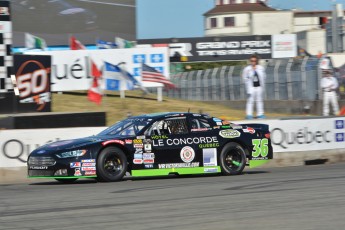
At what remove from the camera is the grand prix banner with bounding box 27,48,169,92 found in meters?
28.9

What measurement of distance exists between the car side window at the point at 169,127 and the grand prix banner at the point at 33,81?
9.09m

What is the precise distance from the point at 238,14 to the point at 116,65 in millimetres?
92511

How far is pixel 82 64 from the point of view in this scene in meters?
29.2

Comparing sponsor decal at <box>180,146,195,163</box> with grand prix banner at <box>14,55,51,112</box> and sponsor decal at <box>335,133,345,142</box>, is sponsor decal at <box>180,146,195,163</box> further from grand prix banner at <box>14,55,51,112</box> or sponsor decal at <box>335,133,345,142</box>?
grand prix banner at <box>14,55,51,112</box>

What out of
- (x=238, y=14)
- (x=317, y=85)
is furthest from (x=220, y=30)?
(x=317, y=85)

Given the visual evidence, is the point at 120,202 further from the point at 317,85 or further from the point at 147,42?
the point at 147,42

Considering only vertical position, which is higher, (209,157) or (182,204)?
(209,157)

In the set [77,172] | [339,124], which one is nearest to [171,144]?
[77,172]

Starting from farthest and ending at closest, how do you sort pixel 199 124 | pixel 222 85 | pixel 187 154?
pixel 222 85, pixel 199 124, pixel 187 154

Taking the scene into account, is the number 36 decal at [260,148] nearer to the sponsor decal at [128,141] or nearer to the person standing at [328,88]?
the sponsor decal at [128,141]

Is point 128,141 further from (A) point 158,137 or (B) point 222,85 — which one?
(B) point 222,85

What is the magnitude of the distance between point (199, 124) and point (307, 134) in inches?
190

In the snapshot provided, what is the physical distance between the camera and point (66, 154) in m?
13.3

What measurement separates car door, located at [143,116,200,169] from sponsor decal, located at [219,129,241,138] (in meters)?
0.72
